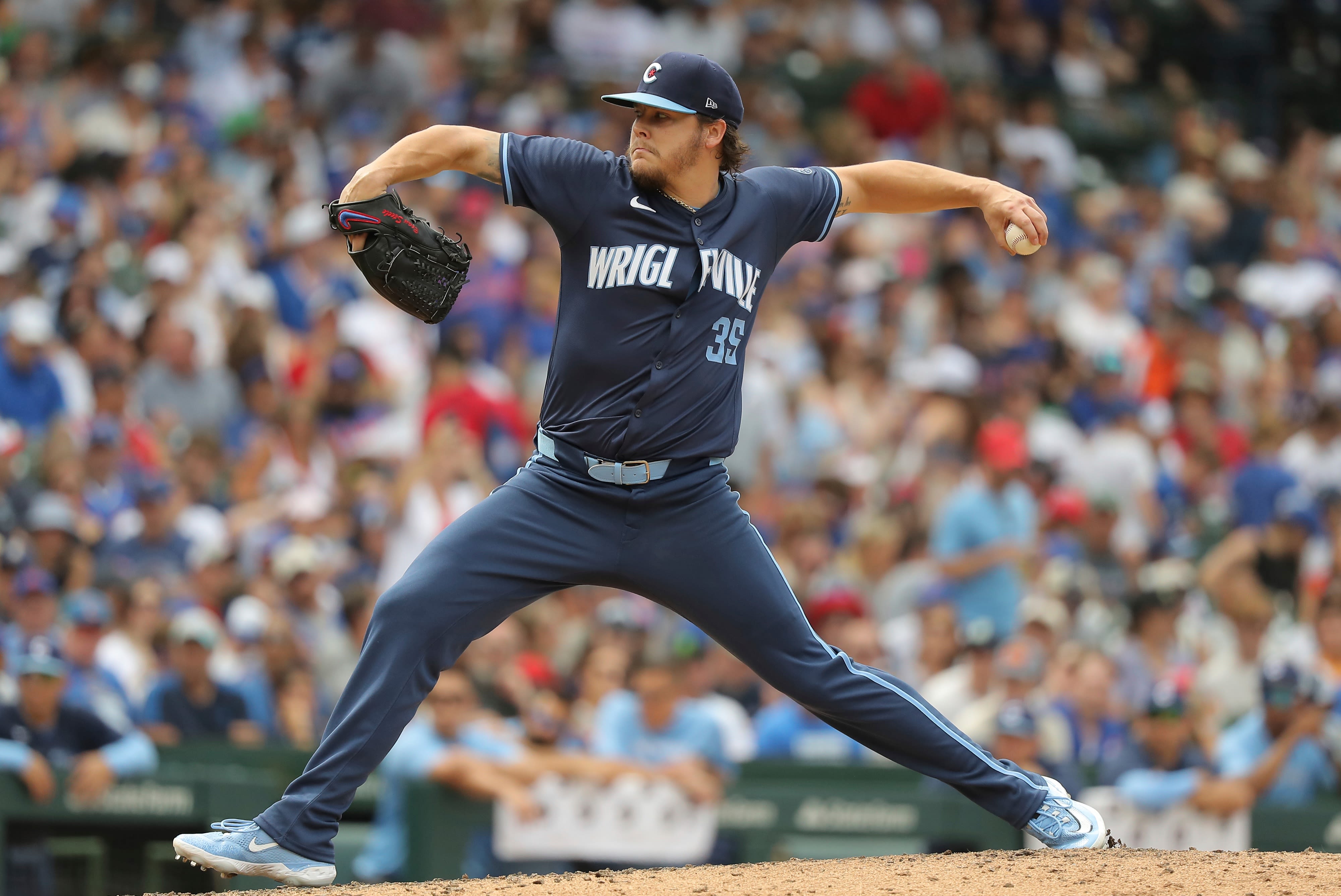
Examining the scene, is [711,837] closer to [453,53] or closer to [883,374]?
[883,374]

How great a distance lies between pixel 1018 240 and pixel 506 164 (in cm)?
127

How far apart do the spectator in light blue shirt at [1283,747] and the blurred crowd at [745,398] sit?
2 centimetres

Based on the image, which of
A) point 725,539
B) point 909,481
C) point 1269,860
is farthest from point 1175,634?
point 725,539

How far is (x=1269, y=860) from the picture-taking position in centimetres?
449

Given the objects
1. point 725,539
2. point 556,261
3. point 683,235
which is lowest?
point 725,539

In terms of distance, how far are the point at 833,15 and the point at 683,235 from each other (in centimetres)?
1039

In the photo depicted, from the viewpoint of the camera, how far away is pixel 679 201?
411 centimetres

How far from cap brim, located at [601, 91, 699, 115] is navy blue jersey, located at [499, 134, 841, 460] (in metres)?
0.15

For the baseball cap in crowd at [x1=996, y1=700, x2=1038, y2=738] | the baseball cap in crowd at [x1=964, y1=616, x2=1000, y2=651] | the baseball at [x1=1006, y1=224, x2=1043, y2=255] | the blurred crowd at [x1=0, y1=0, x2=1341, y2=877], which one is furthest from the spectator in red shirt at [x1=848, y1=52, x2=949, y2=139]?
the baseball at [x1=1006, y1=224, x2=1043, y2=255]

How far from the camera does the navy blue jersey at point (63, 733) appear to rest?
6.48 m

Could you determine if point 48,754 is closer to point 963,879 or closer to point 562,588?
point 562,588

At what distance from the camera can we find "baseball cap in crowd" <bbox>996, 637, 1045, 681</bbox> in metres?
7.27

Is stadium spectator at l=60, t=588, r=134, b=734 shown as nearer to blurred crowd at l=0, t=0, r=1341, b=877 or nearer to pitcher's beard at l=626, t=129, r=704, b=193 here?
blurred crowd at l=0, t=0, r=1341, b=877

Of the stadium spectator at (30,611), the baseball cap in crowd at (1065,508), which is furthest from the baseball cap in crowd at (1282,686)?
the stadium spectator at (30,611)
